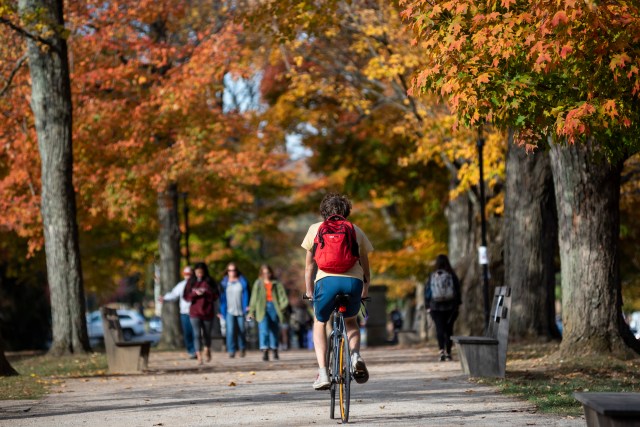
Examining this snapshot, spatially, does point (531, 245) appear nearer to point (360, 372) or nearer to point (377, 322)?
point (377, 322)

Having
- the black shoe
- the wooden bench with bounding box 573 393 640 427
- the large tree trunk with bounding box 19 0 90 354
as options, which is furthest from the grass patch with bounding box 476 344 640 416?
the large tree trunk with bounding box 19 0 90 354

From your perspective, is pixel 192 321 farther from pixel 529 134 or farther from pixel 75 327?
pixel 529 134

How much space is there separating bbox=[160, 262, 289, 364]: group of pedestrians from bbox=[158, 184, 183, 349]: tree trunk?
26.4 feet

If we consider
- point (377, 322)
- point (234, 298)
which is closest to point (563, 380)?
point (234, 298)

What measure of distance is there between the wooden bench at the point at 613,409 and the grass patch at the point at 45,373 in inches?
297

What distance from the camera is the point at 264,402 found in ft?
38.9

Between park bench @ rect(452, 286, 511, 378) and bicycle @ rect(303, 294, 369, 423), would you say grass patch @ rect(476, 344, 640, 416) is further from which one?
bicycle @ rect(303, 294, 369, 423)

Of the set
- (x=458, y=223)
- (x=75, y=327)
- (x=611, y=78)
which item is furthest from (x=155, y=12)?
(x=611, y=78)

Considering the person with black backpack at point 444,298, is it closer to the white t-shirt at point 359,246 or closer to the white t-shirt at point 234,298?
the white t-shirt at point 234,298

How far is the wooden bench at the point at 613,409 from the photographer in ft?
21.0

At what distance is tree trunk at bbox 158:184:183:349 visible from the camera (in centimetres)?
3198

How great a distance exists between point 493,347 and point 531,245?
7700 millimetres

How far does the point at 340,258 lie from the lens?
31.7 ft

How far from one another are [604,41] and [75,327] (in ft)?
44.8
